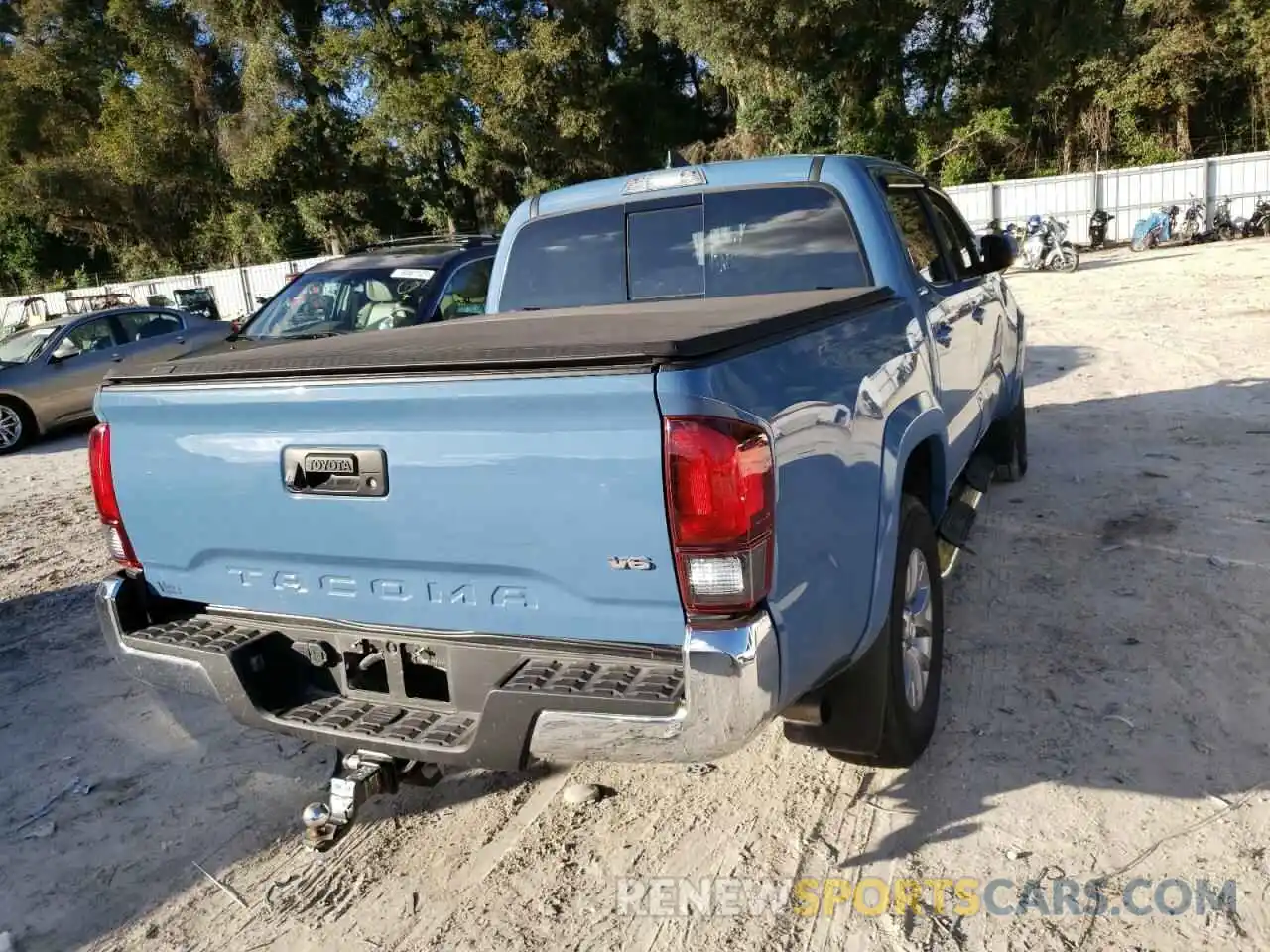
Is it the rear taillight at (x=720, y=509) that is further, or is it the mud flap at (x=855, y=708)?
the mud flap at (x=855, y=708)

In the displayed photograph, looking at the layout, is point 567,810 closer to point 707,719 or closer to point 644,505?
point 707,719

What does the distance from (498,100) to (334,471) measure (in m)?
32.8

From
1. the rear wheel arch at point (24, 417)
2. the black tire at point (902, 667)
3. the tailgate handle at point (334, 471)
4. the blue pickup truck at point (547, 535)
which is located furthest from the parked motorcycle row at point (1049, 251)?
the tailgate handle at point (334, 471)

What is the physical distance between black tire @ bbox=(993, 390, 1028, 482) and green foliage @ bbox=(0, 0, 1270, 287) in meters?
24.5

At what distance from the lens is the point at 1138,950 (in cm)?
230

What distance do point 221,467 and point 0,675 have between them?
112 inches

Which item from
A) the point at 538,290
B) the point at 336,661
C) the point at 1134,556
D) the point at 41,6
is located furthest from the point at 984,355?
the point at 41,6

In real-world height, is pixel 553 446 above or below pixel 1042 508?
above

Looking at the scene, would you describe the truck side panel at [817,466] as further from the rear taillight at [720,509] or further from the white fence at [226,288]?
the white fence at [226,288]

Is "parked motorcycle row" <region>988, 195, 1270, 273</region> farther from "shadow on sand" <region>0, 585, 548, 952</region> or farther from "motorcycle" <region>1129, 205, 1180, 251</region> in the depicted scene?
"shadow on sand" <region>0, 585, 548, 952</region>

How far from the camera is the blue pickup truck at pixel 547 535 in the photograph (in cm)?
206

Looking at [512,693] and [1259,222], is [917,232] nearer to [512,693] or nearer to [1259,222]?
[512,693]

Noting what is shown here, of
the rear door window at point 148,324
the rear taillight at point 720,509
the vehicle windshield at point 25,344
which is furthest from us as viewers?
the rear door window at point 148,324

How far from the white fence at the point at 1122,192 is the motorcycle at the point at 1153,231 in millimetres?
2275
